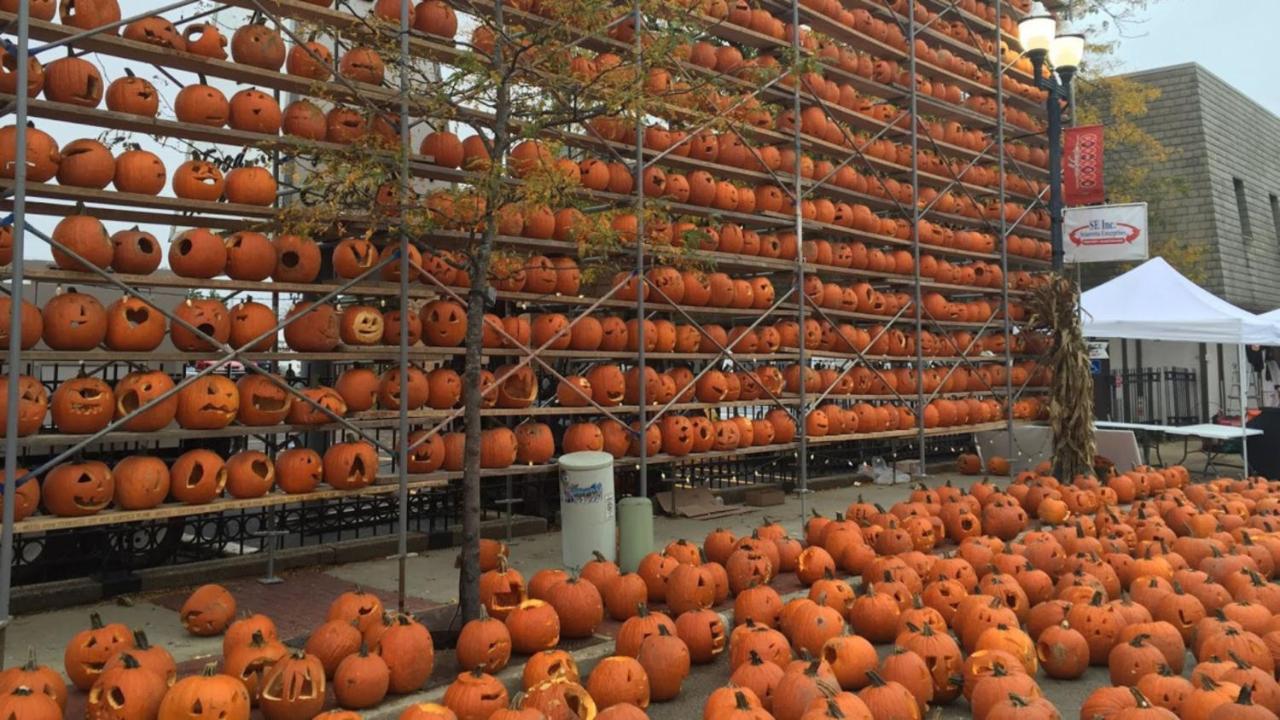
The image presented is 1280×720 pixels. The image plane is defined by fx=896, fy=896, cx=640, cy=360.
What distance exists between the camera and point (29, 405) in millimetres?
6141

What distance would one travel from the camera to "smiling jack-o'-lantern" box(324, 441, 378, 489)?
751 centimetres

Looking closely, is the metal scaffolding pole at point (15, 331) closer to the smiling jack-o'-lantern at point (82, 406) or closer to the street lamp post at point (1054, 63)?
the smiling jack-o'-lantern at point (82, 406)

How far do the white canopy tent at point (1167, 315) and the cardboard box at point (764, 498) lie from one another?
6.07m

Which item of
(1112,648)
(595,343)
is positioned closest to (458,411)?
(595,343)

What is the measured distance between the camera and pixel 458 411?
26.7ft

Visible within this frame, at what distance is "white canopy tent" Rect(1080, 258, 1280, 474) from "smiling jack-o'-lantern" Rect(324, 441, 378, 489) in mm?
11517

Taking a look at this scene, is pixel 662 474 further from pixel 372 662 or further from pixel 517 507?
pixel 372 662

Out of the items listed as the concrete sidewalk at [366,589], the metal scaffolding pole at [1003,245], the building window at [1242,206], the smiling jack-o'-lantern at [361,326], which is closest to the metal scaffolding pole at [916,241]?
the metal scaffolding pole at [1003,245]

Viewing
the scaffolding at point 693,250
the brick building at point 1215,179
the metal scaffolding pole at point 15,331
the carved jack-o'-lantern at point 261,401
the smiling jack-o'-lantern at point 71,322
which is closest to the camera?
the metal scaffolding pole at point 15,331

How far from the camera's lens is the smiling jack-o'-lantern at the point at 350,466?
7508 mm

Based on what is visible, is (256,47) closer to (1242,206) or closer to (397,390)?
(397,390)

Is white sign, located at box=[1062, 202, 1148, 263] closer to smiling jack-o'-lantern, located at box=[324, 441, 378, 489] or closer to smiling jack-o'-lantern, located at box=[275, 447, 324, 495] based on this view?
smiling jack-o'-lantern, located at box=[324, 441, 378, 489]

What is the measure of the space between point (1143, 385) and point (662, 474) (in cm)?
1738

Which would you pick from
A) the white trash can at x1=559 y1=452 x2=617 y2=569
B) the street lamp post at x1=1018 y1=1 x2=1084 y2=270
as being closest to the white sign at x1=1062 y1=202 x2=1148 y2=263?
the street lamp post at x1=1018 y1=1 x2=1084 y2=270
